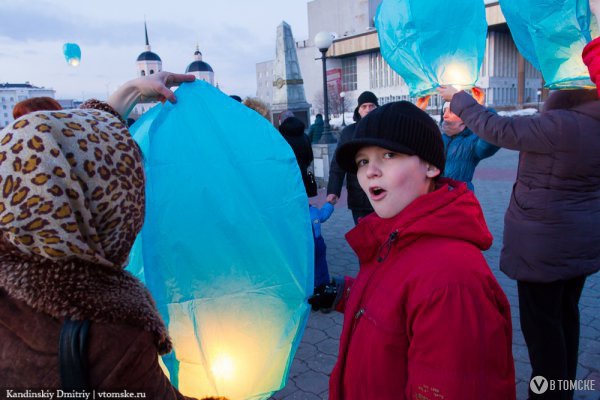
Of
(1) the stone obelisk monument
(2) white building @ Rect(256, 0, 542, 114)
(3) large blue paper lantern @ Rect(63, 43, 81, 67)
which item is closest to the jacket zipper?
(1) the stone obelisk monument

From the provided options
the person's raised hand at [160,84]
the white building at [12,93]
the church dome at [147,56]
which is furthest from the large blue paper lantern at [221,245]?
the white building at [12,93]

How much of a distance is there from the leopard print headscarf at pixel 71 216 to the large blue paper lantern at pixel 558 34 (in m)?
2.03

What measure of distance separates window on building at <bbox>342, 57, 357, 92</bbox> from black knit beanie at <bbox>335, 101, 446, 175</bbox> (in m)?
67.6

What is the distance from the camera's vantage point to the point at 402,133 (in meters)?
1.28

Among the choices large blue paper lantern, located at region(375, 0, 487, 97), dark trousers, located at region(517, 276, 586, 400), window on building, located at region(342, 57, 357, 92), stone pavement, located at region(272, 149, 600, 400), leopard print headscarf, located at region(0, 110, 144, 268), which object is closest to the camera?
leopard print headscarf, located at region(0, 110, 144, 268)

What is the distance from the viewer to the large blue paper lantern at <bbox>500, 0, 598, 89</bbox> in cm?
195

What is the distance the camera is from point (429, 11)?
2355 millimetres

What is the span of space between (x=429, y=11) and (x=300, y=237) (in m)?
1.53

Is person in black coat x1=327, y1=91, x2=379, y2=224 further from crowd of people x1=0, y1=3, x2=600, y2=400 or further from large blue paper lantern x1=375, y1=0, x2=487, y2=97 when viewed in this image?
crowd of people x1=0, y1=3, x2=600, y2=400

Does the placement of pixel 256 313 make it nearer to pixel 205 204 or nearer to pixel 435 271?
pixel 205 204

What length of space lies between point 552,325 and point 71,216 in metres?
2.34

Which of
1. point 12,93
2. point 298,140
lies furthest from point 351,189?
point 12,93

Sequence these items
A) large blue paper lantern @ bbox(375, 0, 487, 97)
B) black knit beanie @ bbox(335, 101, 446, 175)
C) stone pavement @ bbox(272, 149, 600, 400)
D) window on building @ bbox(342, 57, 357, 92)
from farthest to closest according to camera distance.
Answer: window on building @ bbox(342, 57, 357, 92), stone pavement @ bbox(272, 149, 600, 400), large blue paper lantern @ bbox(375, 0, 487, 97), black knit beanie @ bbox(335, 101, 446, 175)

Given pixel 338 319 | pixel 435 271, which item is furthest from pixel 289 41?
pixel 435 271
